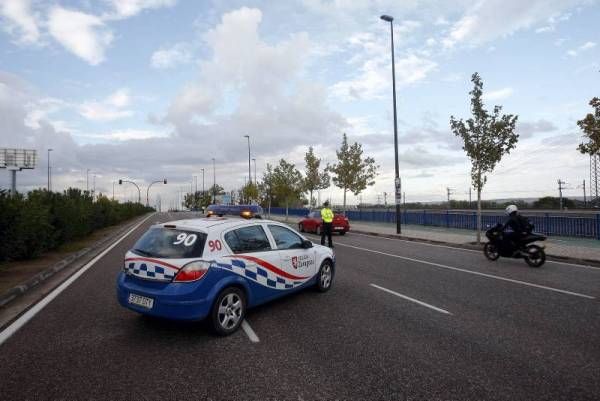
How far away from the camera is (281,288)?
602cm

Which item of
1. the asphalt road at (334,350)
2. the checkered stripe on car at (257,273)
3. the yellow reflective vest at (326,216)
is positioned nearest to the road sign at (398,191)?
the yellow reflective vest at (326,216)

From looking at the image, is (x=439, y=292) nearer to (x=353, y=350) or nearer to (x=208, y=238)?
(x=353, y=350)

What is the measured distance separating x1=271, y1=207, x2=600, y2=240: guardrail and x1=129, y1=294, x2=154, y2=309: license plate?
17872 millimetres

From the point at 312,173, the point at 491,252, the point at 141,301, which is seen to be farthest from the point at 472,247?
the point at 312,173

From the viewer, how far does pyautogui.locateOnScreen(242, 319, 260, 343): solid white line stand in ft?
15.3

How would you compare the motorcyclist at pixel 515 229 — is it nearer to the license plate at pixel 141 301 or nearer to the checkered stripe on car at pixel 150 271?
the checkered stripe on car at pixel 150 271

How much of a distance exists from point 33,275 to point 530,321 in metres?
9.70

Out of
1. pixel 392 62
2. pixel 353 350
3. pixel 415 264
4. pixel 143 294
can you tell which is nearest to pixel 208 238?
pixel 143 294

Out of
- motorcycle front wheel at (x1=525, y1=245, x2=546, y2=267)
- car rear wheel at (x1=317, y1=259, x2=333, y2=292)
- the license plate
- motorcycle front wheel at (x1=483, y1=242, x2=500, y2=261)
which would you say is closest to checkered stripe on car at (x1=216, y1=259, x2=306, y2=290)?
car rear wheel at (x1=317, y1=259, x2=333, y2=292)

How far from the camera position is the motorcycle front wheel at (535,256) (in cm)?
1008

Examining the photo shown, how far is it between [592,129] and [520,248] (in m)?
4.65

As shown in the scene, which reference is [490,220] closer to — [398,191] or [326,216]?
[398,191]

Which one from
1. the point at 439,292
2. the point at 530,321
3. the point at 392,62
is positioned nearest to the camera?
the point at 530,321

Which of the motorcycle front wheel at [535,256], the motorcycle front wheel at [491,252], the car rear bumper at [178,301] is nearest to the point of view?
the car rear bumper at [178,301]
